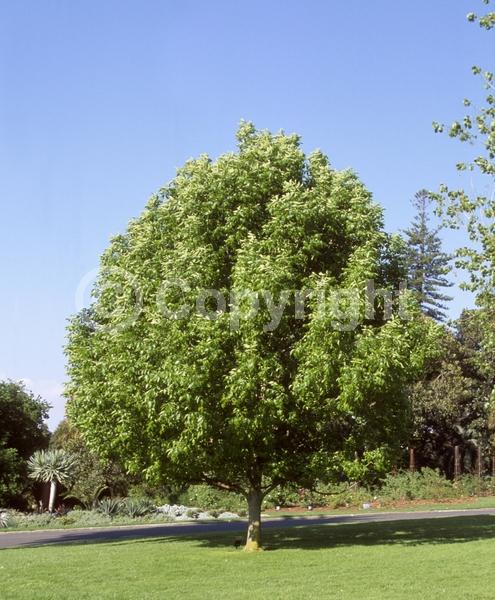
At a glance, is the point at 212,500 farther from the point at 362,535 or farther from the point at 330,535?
the point at 362,535

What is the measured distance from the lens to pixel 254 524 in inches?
845

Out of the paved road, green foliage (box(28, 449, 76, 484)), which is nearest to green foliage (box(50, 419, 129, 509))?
green foliage (box(28, 449, 76, 484))

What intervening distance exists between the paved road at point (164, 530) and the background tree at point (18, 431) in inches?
254

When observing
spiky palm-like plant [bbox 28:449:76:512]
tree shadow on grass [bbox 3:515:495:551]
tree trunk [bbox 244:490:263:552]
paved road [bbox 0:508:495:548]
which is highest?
spiky palm-like plant [bbox 28:449:76:512]

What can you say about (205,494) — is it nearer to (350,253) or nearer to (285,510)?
(285,510)

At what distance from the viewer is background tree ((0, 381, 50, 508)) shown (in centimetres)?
3884

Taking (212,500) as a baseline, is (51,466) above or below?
above

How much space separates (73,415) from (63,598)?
9.79 m

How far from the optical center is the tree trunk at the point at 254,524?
69.7 ft

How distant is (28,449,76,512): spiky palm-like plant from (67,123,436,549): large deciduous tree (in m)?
18.0

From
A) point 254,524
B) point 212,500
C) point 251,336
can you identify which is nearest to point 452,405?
point 212,500

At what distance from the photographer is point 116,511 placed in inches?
1475

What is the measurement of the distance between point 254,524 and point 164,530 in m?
10.5

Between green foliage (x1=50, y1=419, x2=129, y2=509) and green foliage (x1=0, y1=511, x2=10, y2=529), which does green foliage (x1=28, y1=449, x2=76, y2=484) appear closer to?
green foliage (x1=50, y1=419, x2=129, y2=509)
